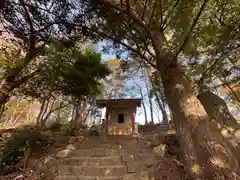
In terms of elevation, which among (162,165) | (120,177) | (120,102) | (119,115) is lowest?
(120,177)

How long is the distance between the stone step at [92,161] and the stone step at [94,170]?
0.83 feet

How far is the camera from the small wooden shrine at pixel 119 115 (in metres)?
9.95

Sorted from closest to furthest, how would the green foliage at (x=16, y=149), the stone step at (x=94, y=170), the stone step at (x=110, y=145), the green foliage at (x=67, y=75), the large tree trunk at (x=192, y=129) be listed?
1. the large tree trunk at (x=192, y=129)
2. the stone step at (x=94, y=170)
3. the green foliage at (x=16, y=149)
4. the stone step at (x=110, y=145)
5. the green foliage at (x=67, y=75)

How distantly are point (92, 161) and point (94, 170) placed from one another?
0.47 m

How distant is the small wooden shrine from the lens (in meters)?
9.95

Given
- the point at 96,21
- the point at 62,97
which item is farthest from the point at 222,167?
the point at 62,97

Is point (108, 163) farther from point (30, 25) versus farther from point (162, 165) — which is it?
point (30, 25)

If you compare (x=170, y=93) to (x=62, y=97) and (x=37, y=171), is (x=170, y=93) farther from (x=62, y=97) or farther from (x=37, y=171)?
(x=62, y=97)

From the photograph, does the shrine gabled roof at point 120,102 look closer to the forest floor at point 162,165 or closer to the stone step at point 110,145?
the stone step at point 110,145

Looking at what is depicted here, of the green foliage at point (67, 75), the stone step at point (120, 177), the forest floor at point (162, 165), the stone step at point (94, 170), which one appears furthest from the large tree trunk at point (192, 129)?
the green foliage at point (67, 75)

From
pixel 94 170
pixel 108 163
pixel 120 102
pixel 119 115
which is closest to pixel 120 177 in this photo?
pixel 94 170

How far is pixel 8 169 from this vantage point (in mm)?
4590

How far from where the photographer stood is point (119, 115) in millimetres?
10492

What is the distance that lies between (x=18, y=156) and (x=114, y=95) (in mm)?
12855
